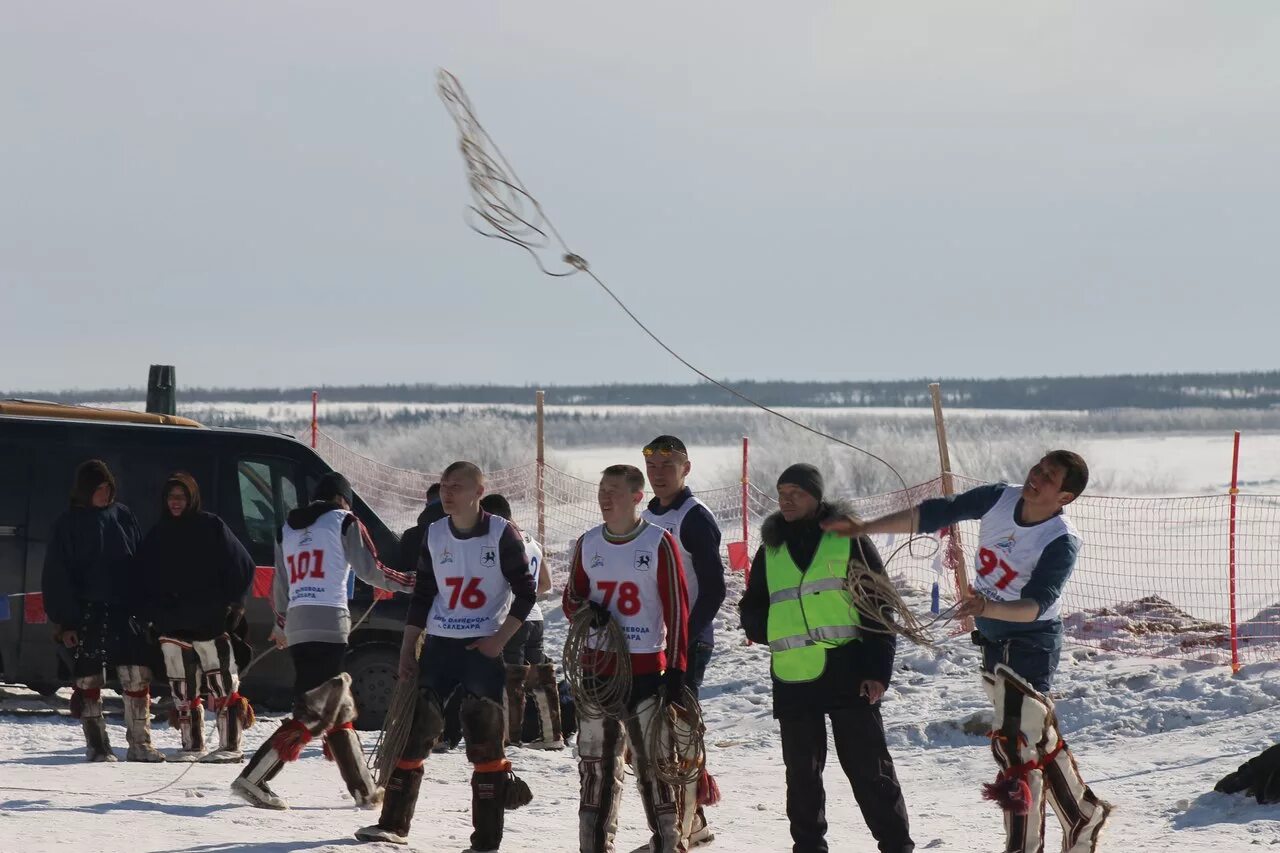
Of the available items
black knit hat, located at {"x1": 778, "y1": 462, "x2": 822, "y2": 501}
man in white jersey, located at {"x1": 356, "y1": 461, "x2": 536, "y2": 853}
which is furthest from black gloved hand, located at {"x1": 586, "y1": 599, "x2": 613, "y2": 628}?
black knit hat, located at {"x1": 778, "y1": 462, "x2": 822, "y2": 501}

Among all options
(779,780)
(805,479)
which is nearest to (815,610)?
(805,479)

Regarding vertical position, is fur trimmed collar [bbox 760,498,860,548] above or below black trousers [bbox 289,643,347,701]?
above

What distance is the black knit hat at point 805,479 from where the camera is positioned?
6711 mm

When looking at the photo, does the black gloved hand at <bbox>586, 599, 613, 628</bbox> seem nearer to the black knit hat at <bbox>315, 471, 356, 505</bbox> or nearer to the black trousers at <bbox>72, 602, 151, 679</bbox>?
the black knit hat at <bbox>315, 471, 356, 505</bbox>

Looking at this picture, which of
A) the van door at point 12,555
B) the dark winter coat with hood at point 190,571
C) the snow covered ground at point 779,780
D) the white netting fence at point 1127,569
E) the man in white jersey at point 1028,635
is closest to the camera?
the man in white jersey at point 1028,635

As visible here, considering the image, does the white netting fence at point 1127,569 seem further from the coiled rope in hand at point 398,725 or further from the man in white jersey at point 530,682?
the coiled rope in hand at point 398,725

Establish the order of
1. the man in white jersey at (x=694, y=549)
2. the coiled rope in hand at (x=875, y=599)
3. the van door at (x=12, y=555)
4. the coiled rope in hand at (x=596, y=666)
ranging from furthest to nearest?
the van door at (x=12, y=555), the man in white jersey at (x=694, y=549), the coiled rope in hand at (x=596, y=666), the coiled rope in hand at (x=875, y=599)

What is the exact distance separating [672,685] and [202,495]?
478 cm

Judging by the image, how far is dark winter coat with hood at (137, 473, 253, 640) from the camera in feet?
30.2

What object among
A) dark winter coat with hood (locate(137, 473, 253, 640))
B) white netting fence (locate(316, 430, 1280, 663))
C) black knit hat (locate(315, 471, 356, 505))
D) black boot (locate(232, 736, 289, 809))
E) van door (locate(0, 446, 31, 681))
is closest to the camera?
black boot (locate(232, 736, 289, 809))

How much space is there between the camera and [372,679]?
1089 centimetres

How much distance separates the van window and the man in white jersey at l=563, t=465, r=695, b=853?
14.3 feet

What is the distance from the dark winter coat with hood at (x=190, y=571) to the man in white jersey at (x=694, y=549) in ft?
8.77

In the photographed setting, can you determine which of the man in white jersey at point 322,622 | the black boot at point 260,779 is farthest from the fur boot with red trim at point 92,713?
the black boot at point 260,779
